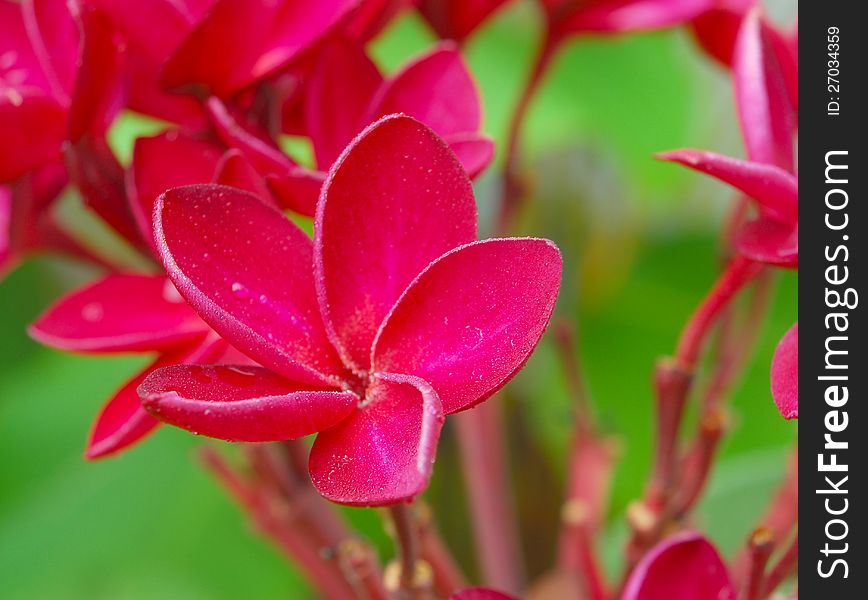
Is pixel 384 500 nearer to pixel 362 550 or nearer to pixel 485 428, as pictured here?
pixel 362 550

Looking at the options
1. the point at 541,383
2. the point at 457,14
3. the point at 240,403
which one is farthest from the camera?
the point at 541,383

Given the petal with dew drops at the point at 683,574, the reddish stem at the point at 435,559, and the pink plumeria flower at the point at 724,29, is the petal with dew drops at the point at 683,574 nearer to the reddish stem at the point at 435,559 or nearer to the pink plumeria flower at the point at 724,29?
the reddish stem at the point at 435,559

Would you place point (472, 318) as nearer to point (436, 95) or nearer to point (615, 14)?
point (436, 95)

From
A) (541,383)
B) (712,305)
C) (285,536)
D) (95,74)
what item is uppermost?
(95,74)

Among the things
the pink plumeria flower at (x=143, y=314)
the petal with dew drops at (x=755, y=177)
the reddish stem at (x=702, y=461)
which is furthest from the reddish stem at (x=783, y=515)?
the pink plumeria flower at (x=143, y=314)

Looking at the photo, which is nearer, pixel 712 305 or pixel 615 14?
pixel 712 305

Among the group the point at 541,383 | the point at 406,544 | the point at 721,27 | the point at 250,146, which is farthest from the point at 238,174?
the point at 541,383
